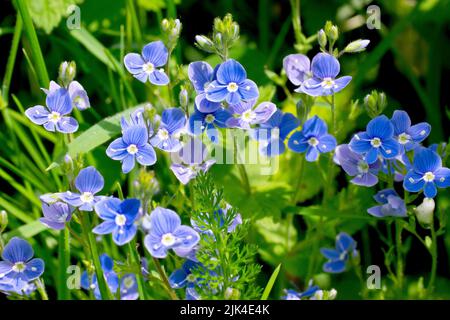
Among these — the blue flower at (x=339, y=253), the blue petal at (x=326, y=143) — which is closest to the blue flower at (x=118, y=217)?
the blue petal at (x=326, y=143)

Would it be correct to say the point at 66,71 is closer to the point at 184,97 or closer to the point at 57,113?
the point at 57,113

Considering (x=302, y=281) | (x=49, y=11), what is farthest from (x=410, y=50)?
(x=49, y=11)

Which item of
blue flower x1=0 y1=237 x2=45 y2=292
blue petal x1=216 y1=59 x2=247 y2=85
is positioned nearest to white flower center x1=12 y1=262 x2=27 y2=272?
blue flower x1=0 y1=237 x2=45 y2=292

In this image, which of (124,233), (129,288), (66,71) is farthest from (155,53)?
(129,288)

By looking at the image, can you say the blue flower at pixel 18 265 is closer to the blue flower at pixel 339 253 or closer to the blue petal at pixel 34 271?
the blue petal at pixel 34 271

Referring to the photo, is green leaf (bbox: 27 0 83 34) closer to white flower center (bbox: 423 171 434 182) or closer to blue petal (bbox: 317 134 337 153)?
blue petal (bbox: 317 134 337 153)

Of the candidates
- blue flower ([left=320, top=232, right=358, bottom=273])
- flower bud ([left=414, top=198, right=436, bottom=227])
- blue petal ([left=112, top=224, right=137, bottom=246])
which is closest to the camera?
blue petal ([left=112, top=224, right=137, bottom=246])
